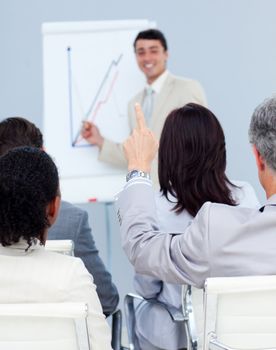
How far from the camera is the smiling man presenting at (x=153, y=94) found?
4.59 meters

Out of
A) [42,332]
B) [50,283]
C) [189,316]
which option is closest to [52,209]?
[50,283]

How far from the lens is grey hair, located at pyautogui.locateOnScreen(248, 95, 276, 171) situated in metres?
1.80

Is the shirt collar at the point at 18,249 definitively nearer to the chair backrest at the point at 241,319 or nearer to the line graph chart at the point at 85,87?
the chair backrest at the point at 241,319

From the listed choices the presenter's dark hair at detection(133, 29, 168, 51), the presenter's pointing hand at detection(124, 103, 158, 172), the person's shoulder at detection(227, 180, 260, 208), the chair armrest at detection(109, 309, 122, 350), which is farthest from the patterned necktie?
the presenter's pointing hand at detection(124, 103, 158, 172)

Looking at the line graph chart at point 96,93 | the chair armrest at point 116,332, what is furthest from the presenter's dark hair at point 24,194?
the line graph chart at point 96,93

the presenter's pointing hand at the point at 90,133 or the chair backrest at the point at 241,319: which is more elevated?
the presenter's pointing hand at the point at 90,133

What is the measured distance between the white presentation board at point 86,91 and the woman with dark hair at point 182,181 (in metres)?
1.98

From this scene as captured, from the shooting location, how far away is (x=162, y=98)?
464 centimetres

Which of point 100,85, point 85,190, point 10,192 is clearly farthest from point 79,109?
point 10,192

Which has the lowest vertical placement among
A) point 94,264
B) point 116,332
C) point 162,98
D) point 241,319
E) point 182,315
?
point 116,332

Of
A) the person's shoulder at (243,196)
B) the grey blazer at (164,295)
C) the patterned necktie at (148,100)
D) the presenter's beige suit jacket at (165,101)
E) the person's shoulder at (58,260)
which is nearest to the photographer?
the person's shoulder at (58,260)

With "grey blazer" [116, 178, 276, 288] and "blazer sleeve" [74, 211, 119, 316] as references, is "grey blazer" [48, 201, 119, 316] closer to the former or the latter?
"blazer sleeve" [74, 211, 119, 316]

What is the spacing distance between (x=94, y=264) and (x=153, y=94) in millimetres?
2169

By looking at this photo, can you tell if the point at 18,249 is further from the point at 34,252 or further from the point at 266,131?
the point at 266,131
